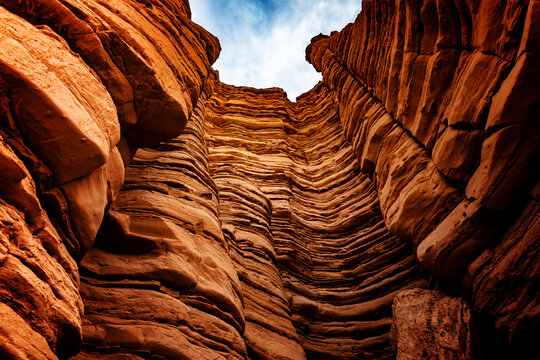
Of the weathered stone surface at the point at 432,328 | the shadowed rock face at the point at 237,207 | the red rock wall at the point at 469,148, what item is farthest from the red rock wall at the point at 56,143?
the red rock wall at the point at 469,148

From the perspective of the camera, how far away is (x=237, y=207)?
419 inches

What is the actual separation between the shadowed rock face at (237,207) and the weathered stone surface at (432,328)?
5cm

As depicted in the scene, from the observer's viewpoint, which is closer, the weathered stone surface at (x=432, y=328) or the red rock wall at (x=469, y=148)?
the red rock wall at (x=469, y=148)

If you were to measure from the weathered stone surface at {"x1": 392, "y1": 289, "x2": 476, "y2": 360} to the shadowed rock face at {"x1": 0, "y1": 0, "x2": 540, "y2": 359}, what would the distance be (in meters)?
0.05

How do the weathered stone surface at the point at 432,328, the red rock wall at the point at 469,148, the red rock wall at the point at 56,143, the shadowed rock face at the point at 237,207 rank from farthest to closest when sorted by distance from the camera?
the weathered stone surface at the point at 432,328, the red rock wall at the point at 469,148, the shadowed rock face at the point at 237,207, the red rock wall at the point at 56,143

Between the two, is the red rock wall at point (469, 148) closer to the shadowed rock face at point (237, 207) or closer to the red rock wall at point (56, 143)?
the shadowed rock face at point (237, 207)

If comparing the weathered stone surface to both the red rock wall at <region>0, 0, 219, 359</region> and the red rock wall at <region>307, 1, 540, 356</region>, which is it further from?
the red rock wall at <region>0, 0, 219, 359</region>

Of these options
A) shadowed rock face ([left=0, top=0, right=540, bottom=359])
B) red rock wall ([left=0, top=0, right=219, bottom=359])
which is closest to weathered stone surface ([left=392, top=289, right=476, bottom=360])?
shadowed rock face ([left=0, top=0, right=540, bottom=359])

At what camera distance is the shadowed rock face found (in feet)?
12.0

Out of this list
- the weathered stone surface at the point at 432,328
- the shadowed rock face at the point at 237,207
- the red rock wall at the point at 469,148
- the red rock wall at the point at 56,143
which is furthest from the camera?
the weathered stone surface at the point at 432,328

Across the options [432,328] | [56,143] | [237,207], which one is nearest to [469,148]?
[432,328]

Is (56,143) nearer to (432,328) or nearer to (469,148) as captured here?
(432,328)

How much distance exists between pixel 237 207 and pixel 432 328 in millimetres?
6638

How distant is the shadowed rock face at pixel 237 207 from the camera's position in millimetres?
3658
